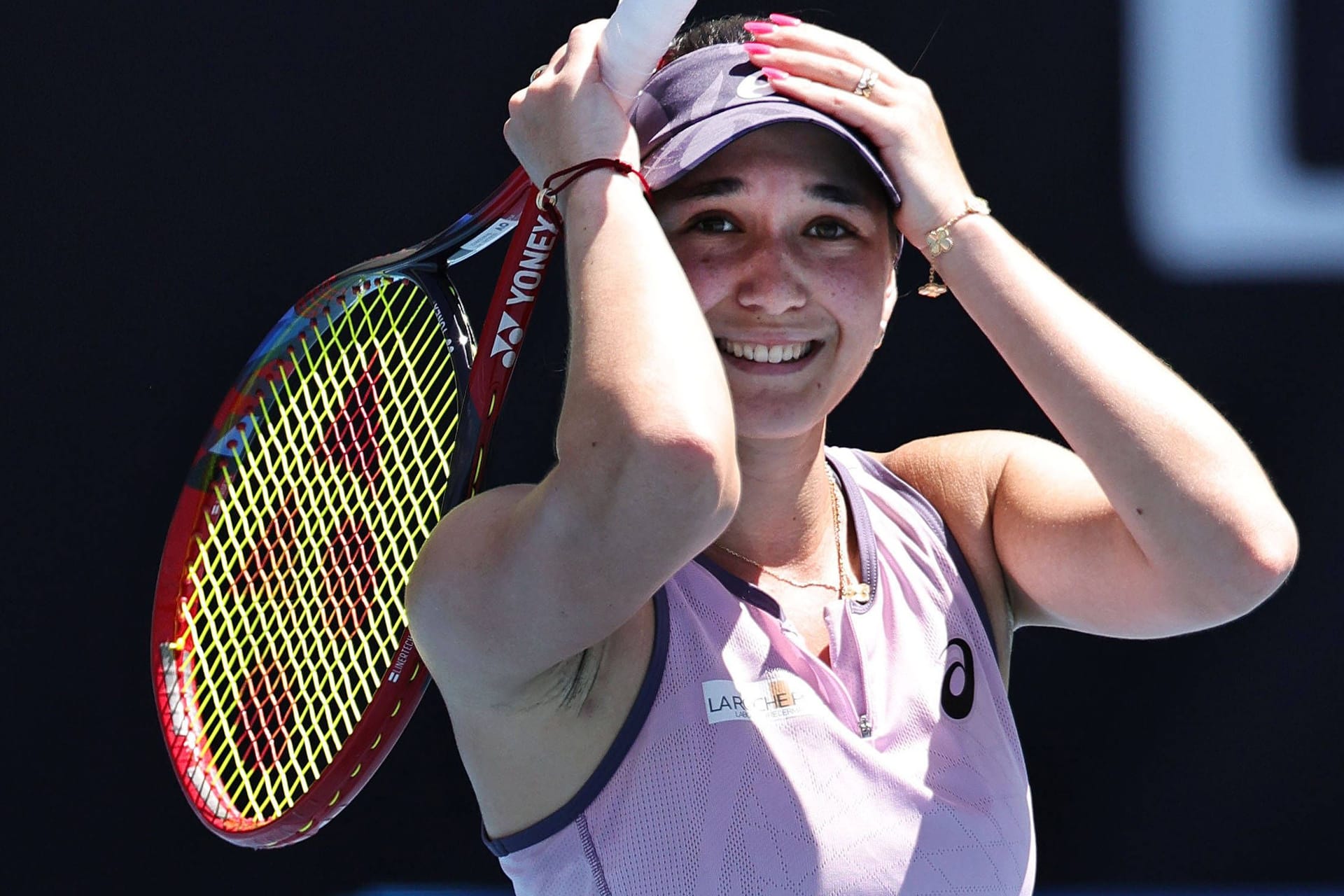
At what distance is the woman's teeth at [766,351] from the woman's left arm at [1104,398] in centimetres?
15

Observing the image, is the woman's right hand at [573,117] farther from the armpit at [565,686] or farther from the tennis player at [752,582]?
the armpit at [565,686]

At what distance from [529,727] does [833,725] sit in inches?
11.2

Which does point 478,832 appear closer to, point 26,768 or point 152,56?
point 26,768

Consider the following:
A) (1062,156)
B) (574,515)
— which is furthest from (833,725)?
(1062,156)

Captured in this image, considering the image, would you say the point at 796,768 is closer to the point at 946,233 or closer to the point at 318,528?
the point at 946,233

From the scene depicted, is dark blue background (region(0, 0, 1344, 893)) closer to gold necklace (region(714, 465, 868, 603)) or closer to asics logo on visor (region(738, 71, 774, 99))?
gold necklace (region(714, 465, 868, 603))

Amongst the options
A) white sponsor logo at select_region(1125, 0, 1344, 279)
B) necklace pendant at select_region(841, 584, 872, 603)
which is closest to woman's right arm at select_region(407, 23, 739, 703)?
necklace pendant at select_region(841, 584, 872, 603)

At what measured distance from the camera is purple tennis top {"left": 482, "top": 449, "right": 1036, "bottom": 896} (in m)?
1.37

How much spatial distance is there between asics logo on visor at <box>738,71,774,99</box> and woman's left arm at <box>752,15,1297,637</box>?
12mm

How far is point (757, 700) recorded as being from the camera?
1433mm

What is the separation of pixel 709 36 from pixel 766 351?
34 cm

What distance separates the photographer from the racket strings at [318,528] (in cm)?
183

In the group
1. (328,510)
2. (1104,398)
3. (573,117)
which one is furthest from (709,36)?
(328,510)

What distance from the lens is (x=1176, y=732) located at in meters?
2.41
